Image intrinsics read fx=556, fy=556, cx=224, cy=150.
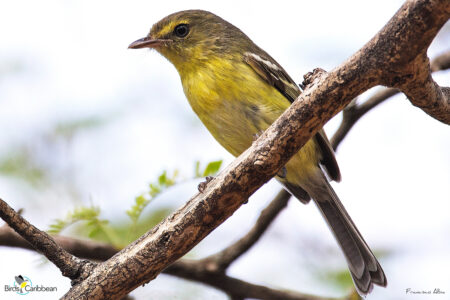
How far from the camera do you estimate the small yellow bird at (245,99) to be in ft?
13.2

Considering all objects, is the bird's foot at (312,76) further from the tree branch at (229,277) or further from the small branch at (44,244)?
the tree branch at (229,277)

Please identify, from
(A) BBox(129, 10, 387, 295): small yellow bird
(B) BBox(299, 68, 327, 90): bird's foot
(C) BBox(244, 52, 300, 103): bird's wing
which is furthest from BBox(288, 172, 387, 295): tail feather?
(B) BBox(299, 68, 327, 90): bird's foot

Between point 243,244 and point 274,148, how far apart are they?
1.63 meters

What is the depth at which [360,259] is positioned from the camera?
426 centimetres

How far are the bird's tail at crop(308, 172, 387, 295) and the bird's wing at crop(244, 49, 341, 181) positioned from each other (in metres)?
0.19

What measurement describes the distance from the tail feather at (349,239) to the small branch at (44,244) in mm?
2126

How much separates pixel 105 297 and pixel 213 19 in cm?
292

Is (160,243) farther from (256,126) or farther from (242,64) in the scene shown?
(242,64)

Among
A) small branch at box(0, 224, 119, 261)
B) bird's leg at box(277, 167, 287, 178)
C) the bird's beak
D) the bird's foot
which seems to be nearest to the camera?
the bird's foot

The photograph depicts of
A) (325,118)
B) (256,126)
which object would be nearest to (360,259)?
(256,126)

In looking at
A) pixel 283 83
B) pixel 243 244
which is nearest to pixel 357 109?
pixel 283 83

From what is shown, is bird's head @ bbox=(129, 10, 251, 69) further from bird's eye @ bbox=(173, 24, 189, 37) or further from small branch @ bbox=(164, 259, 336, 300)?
small branch @ bbox=(164, 259, 336, 300)

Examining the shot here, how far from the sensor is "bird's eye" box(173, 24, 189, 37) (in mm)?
4730

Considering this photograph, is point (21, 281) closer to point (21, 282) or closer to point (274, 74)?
point (21, 282)
